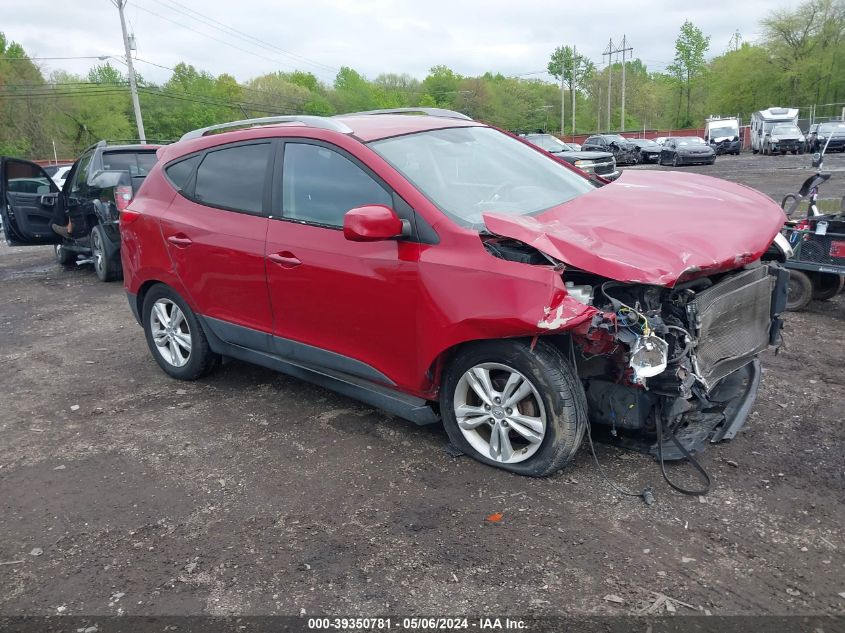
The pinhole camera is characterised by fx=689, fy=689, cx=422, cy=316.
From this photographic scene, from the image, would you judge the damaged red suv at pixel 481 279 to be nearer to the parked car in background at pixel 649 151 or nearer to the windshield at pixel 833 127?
the parked car in background at pixel 649 151

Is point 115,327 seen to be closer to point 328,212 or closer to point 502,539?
point 328,212

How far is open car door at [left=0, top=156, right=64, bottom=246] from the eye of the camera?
10031 mm

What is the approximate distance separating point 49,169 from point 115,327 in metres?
16.7

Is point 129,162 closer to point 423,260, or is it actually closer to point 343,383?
point 343,383

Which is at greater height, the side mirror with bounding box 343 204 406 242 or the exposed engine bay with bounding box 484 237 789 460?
the side mirror with bounding box 343 204 406 242

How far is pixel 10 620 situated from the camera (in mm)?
2713

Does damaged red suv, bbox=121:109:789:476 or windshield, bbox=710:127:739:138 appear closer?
damaged red suv, bbox=121:109:789:476

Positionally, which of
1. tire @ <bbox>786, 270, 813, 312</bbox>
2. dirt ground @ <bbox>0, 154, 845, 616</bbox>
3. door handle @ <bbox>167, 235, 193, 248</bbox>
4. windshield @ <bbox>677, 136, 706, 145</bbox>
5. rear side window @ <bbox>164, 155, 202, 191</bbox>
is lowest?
dirt ground @ <bbox>0, 154, 845, 616</bbox>

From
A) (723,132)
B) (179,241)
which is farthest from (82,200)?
(723,132)

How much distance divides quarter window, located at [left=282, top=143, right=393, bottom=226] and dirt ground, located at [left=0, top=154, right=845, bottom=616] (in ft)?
4.37

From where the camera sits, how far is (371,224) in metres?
3.39

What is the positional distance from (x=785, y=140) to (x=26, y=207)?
1329 inches

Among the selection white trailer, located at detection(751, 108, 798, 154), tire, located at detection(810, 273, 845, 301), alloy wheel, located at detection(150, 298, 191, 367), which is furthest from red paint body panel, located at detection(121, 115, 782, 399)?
white trailer, located at detection(751, 108, 798, 154)

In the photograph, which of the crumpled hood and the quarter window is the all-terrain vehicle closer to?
the crumpled hood
